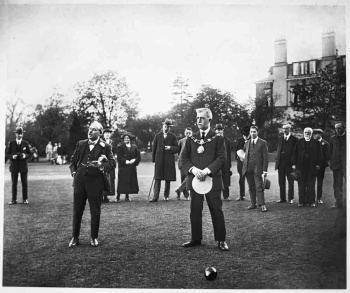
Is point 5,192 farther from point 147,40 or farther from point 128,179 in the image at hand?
point 147,40

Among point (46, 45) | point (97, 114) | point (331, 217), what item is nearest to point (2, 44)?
point (46, 45)

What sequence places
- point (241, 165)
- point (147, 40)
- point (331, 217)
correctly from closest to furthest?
point (331, 217) < point (147, 40) < point (241, 165)

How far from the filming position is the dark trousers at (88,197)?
329 centimetres

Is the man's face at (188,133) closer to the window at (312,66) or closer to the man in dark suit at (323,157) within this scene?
the man in dark suit at (323,157)

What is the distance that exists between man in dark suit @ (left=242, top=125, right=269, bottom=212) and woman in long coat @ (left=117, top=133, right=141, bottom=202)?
1.21 meters

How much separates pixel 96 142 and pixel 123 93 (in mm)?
628

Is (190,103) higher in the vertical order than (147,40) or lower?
lower

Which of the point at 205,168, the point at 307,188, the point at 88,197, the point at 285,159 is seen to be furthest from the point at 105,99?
the point at 307,188

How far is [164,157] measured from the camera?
3820 mm

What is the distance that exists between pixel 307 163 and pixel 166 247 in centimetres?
168

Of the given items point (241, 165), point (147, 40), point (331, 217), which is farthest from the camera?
point (241, 165)

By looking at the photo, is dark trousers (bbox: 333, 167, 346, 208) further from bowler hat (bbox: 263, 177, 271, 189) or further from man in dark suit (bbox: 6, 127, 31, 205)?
man in dark suit (bbox: 6, 127, 31, 205)

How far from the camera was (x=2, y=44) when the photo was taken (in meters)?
3.58

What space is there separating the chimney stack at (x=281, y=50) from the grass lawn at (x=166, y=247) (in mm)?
1096
